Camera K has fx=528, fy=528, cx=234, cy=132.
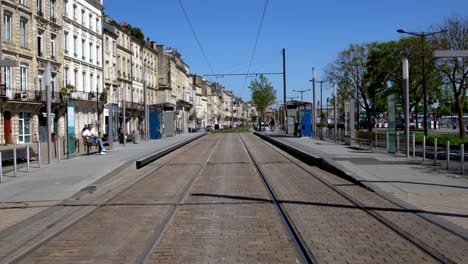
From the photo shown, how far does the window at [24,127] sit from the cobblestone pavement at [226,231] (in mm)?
35083

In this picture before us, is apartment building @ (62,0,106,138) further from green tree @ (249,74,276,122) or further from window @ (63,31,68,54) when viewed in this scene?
green tree @ (249,74,276,122)

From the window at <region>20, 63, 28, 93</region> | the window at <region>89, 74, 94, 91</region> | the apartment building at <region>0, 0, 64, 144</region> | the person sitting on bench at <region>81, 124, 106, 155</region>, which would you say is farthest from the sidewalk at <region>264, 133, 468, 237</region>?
the window at <region>89, 74, 94, 91</region>

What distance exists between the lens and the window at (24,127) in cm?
4378

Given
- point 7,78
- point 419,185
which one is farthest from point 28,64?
point 419,185

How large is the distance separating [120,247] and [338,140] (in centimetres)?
3092

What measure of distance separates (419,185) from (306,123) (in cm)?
3381

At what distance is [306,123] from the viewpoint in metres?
46.2

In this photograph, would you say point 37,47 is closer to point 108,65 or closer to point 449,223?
point 108,65

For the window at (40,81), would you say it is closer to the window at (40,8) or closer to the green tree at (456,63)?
the window at (40,8)

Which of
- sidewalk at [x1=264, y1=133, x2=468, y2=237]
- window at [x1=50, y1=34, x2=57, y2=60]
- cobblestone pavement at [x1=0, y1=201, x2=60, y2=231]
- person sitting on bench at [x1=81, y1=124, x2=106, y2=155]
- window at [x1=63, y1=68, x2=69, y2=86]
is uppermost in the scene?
window at [x1=50, y1=34, x2=57, y2=60]

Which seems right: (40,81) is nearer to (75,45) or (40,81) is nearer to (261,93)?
(75,45)

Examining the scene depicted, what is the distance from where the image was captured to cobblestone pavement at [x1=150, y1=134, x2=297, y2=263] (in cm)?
641

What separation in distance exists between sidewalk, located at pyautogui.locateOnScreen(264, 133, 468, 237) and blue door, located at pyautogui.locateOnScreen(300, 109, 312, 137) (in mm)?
26725

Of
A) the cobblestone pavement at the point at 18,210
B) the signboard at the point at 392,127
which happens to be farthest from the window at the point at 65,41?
the cobblestone pavement at the point at 18,210
